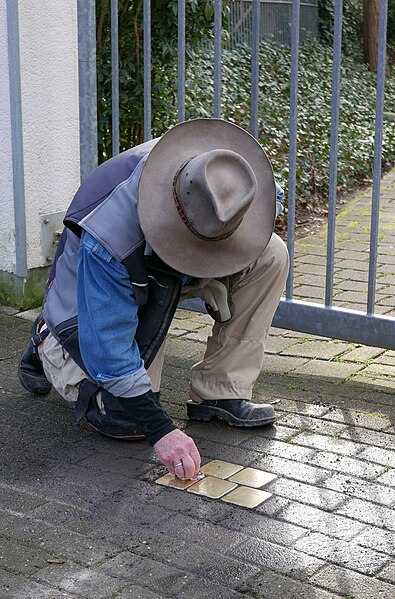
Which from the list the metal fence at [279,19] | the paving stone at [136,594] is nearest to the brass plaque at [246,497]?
the paving stone at [136,594]

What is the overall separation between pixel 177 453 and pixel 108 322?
46 cm

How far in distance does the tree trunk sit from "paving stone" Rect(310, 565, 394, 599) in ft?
46.9

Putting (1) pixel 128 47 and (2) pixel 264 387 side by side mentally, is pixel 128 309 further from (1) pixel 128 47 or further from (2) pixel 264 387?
(1) pixel 128 47

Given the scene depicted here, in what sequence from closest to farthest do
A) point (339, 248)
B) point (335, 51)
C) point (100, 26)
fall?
point (335, 51)
point (100, 26)
point (339, 248)

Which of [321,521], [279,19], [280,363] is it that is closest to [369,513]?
[321,521]

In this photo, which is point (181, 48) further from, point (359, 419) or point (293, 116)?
point (359, 419)

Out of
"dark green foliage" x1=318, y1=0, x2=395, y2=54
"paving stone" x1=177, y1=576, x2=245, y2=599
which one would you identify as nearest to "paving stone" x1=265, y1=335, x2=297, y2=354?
"paving stone" x1=177, y1=576, x2=245, y2=599

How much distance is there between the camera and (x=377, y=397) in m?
4.10

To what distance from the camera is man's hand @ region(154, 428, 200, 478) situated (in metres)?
3.07

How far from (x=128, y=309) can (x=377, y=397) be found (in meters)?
1.36

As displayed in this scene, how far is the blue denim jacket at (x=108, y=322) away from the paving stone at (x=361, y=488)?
28.3 inches

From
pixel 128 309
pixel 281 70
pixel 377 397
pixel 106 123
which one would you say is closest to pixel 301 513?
pixel 128 309

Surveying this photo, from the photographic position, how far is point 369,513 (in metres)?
3.12

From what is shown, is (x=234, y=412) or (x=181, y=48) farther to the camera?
(x=181, y=48)
